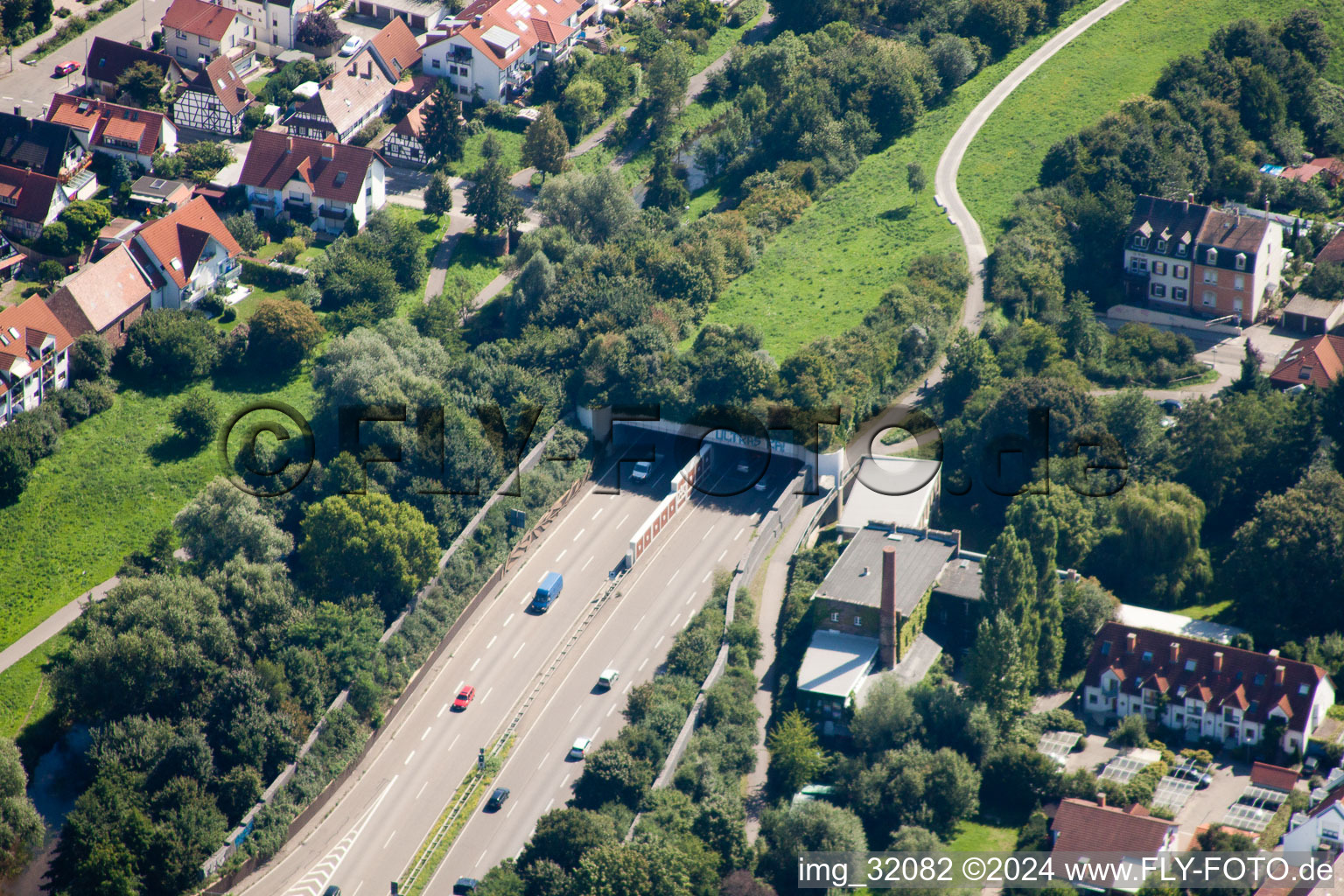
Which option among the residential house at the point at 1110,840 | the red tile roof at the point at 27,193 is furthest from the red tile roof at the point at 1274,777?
the red tile roof at the point at 27,193

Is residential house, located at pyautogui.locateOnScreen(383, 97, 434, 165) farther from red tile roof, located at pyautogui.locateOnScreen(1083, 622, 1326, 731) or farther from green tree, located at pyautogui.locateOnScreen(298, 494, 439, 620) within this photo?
red tile roof, located at pyautogui.locateOnScreen(1083, 622, 1326, 731)

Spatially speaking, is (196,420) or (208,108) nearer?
(196,420)

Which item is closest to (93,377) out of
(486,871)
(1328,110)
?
(486,871)

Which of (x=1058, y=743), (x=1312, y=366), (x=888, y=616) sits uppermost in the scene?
(x=1312, y=366)

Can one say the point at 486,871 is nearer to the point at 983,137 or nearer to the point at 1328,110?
the point at 983,137

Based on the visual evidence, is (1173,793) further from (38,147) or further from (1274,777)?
(38,147)

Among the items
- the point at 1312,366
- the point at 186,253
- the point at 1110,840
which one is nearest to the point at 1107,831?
the point at 1110,840

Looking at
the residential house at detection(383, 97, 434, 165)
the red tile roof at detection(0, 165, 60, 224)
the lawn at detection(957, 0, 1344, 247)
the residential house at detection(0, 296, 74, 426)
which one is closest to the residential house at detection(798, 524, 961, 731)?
the lawn at detection(957, 0, 1344, 247)
